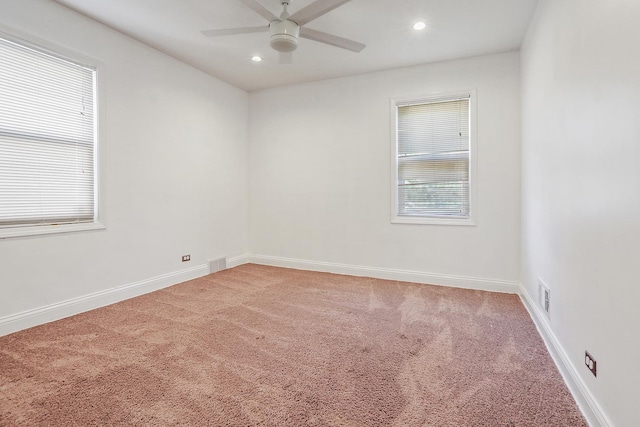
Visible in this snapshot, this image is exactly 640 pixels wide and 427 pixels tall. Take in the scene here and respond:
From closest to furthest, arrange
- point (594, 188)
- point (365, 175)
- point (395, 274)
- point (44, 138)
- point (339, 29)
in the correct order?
point (594, 188) < point (44, 138) < point (339, 29) < point (395, 274) < point (365, 175)

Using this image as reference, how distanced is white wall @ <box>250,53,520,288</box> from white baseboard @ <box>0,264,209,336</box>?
150cm

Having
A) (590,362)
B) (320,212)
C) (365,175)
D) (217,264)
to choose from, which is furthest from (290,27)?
(217,264)

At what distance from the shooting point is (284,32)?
2.44 metres

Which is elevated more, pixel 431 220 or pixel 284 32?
pixel 284 32

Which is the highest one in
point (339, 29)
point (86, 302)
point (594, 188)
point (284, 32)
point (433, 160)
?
point (339, 29)

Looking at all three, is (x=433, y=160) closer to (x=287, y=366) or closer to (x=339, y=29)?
(x=339, y=29)

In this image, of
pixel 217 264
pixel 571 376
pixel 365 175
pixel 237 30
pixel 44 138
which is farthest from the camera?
pixel 217 264

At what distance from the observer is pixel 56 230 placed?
2.70 meters

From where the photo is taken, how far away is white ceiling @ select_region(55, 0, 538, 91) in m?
2.65

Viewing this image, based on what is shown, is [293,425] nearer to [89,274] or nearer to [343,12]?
[89,274]

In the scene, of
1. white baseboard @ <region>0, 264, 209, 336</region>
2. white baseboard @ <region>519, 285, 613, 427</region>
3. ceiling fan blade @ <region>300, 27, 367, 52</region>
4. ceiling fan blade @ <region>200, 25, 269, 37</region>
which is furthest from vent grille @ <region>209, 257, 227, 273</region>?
white baseboard @ <region>519, 285, 613, 427</region>

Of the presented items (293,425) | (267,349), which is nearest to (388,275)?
(267,349)

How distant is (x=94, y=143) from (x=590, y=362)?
4.07 meters

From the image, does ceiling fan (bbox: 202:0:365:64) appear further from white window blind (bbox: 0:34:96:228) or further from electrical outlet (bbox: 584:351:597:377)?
electrical outlet (bbox: 584:351:597:377)
